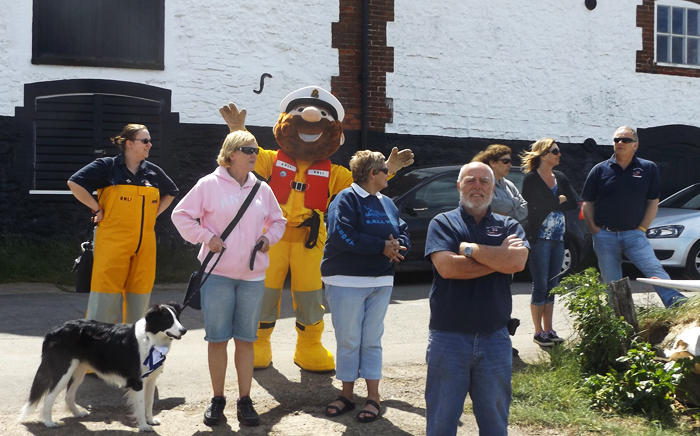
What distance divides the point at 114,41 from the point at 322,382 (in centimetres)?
806

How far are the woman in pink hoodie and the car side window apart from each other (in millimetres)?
5402

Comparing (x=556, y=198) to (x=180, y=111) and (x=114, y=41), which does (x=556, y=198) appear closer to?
(x=180, y=111)

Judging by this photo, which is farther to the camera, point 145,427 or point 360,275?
point 360,275

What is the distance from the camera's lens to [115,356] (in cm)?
467

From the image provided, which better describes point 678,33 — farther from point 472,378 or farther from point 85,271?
point 472,378

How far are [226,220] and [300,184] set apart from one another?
115cm

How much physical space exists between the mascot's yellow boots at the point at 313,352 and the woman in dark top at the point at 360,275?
0.85 meters

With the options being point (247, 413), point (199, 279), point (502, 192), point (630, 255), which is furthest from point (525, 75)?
point (247, 413)

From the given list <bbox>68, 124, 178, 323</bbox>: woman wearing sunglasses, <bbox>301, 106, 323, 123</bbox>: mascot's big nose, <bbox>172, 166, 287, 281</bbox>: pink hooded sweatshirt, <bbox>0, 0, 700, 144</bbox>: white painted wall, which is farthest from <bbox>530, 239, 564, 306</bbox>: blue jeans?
<bbox>0, 0, 700, 144</bbox>: white painted wall

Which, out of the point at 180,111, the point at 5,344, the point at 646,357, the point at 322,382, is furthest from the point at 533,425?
the point at 180,111

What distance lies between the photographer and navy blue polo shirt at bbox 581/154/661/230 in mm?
6430

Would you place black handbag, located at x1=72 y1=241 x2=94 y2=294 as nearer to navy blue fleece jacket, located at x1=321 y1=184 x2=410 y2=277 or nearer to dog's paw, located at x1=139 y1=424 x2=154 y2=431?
dog's paw, located at x1=139 y1=424 x2=154 y2=431

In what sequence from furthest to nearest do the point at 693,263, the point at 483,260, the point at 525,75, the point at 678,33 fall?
the point at 678,33 → the point at 525,75 → the point at 693,263 → the point at 483,260

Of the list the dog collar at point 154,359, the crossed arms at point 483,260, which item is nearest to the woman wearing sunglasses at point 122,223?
the dog collar at point 154,359
